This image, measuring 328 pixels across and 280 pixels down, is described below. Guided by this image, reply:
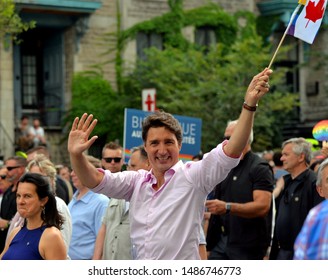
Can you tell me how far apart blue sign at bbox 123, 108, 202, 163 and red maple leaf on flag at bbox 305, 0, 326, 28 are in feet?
18.2

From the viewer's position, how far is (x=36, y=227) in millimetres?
6461

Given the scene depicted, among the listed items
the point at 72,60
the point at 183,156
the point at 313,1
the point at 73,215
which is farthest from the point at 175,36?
the point at 313,1

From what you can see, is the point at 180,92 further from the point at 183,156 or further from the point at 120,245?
the point at 120,245

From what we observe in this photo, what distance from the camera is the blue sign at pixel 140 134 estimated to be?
12.6 metres

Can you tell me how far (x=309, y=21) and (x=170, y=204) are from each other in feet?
6.98

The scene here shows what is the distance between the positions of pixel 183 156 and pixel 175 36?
59.0ft

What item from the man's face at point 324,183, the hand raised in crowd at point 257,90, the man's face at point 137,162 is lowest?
the man's face at point 137,162

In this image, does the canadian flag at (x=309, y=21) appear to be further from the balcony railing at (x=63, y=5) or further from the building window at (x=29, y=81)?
the building window at (x=29, y=81)

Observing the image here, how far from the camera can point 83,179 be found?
5527mm

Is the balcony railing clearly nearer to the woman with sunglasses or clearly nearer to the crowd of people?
the crowd of people

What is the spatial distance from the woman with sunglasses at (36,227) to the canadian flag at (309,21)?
6.98 ft

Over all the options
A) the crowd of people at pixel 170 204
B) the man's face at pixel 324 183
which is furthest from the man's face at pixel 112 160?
the man's face at pixel 324 183

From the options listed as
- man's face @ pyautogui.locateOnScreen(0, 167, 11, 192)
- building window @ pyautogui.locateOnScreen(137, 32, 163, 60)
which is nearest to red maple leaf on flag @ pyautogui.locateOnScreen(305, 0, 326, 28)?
man's face @ pyautogui.locateOnScreen(0, 167, 11, 192)

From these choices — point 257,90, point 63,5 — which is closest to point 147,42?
point 63,5
